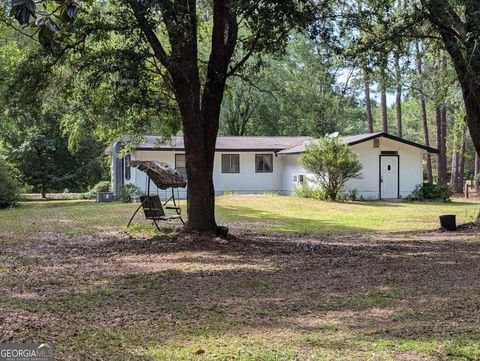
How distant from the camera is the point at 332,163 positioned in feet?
74.9

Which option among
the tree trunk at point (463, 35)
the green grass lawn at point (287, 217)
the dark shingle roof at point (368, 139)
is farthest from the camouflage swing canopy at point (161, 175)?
the dark shingle roof at point (368, 139)

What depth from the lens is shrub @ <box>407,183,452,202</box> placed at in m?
25.1

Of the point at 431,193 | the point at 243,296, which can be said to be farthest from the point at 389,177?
the point at 243,296

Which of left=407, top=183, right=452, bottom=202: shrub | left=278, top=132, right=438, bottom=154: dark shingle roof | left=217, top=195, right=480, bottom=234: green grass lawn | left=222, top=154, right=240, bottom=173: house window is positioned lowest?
left=217, top=195, right=480, bottom=234: green grass lawn

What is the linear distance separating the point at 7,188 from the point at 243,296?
64.1ft

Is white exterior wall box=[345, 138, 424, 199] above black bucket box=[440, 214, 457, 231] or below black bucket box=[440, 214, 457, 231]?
above

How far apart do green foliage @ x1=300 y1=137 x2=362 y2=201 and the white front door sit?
2270 millimetres

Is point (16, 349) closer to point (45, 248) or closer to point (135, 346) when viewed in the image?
point (135, 346)

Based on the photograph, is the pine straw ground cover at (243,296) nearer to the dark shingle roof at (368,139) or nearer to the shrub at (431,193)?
the dark shingle roof at (368,139)

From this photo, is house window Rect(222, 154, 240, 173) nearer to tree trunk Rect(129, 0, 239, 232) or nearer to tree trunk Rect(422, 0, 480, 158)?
tree trunk Rect(422, 0, 480, 158)

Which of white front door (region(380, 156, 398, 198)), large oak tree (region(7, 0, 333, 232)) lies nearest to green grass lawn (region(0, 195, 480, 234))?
white front door (region(380, 156, 398, 198))

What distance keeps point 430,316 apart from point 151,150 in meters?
21.5

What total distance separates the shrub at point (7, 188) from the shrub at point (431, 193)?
18078mm

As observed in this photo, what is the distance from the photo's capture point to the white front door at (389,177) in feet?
84.2
